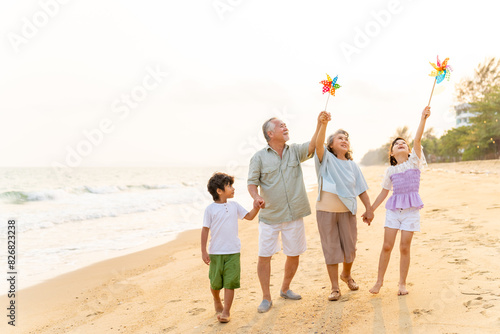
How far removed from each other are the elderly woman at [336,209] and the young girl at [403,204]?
0.26 metres

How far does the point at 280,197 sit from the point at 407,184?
1.22 meters

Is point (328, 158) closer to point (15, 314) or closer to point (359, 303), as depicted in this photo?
point (359, 303)

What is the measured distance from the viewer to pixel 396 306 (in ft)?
10.4

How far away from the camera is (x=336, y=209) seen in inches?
144

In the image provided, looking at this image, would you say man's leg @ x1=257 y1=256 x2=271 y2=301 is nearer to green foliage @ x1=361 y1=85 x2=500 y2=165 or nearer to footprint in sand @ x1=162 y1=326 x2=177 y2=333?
footprint in sand @ x1=162 y1=326 x2=177 y2=333

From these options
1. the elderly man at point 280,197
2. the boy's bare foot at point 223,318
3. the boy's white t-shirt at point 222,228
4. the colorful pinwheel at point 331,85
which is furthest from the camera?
the colorful pinwheel at point 331,85

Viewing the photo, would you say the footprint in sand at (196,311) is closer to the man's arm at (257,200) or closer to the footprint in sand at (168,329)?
the footprint in sand at (168,329)

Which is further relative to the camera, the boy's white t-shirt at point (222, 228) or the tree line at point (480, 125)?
the tree line at point (480, 125)

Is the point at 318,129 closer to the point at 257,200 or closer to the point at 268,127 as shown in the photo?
the point at 268,127

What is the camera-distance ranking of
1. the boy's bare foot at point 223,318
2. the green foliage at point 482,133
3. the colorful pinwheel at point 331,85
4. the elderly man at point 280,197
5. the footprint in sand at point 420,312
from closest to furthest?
the footprint in sand at point 420,312, the boy's bare foot at point 223,318, the elderly man at point 280,197, the colorful pinwheel at point 331,85, the green foliage at point 482,133

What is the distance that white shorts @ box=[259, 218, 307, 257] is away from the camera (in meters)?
3.70

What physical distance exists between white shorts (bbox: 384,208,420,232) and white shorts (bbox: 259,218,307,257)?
2.80 ft

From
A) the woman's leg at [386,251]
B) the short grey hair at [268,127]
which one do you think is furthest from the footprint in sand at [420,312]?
the short grey hair at [268,127]

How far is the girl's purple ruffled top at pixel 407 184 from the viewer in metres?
3.51
